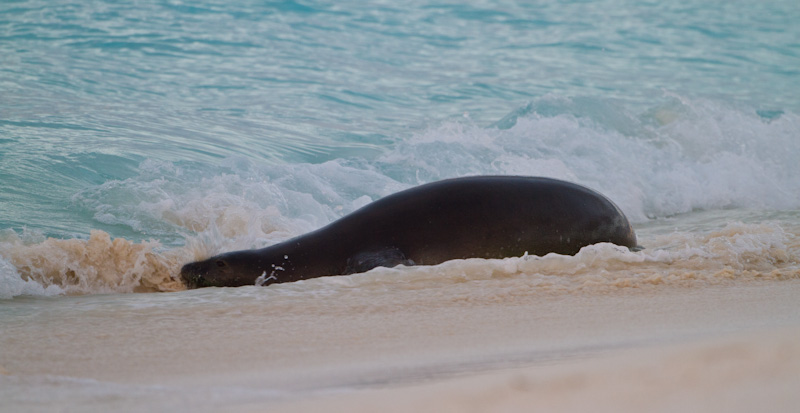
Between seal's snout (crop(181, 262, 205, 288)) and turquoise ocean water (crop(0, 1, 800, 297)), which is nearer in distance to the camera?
seal's snout (crop(181, 262, 205, 288))

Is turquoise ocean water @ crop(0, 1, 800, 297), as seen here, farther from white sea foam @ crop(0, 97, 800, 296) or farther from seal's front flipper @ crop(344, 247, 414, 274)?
seal's front flipper @ crop(344, 247, 414, 274)

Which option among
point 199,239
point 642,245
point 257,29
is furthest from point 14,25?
point 642,245

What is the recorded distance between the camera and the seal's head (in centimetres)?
443

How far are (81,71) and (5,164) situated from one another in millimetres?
5162

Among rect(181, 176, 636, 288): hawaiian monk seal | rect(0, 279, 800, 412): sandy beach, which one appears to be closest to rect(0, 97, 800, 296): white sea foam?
rect(181, 176, 636, 288): hawaiian monk seal

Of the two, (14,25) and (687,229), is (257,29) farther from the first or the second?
(687,229)

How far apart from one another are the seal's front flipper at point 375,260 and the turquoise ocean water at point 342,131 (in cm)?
29

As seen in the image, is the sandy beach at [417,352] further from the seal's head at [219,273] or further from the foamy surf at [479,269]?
the seal's head at [219,273]

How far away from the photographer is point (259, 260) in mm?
4527

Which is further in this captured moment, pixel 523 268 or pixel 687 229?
pixel 687 229

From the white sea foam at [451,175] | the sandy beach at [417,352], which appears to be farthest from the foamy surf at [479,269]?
the sandy beach at [417,352]

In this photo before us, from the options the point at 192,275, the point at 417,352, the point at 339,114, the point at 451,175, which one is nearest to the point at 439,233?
the point at 192,275

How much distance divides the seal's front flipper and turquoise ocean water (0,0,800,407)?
288mm

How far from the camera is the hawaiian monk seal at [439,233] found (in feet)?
14.7
